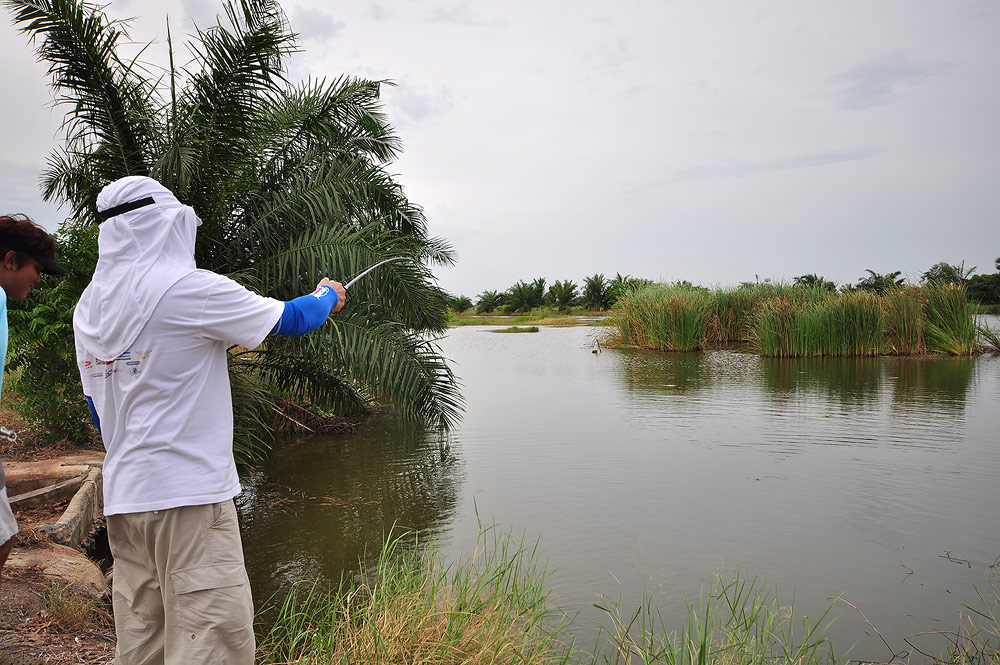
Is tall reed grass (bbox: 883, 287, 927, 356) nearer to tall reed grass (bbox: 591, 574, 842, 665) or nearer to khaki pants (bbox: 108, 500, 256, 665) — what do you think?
tall reed grass (bbox: 591, 574, 842, 665)

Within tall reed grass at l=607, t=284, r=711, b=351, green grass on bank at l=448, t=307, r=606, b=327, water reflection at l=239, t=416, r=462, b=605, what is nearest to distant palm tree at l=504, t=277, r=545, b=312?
green grass on bank at l=448, t=307, r=606, b=327

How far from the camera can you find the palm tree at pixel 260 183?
613 cm

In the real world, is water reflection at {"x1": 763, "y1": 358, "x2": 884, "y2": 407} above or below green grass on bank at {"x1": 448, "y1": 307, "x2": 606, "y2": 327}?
below

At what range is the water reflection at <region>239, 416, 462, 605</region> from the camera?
17.6 feet

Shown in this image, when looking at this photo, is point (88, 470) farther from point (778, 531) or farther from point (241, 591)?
point (778, 531)

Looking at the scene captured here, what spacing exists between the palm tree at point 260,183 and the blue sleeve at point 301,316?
390 centimetres

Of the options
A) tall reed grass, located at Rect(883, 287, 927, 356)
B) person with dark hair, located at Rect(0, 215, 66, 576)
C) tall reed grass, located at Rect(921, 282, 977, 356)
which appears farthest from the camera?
tall reed grass, located at Rect(883, 287, 927, 356)

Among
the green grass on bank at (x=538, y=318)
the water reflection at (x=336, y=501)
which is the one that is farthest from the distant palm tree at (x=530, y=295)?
the water reflection at (x=336, y=501)

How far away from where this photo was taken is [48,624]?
3.46 m

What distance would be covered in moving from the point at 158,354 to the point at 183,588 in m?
0.72

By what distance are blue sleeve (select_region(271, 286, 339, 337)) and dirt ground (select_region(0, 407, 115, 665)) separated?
1.97m

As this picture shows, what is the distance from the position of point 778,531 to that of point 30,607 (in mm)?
5043

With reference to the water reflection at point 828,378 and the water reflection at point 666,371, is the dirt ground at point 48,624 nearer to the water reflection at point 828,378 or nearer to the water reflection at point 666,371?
the water reflection at point 828,378

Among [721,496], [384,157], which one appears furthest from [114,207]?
[384,157]
